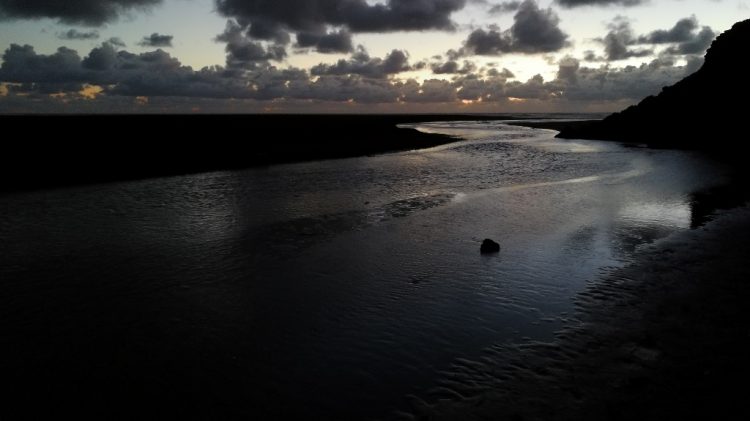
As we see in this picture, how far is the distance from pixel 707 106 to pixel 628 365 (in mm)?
74901

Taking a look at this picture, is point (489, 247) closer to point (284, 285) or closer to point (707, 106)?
point (284, 285)

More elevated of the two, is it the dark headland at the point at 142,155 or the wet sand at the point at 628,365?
the dark headland at the point at 142,155

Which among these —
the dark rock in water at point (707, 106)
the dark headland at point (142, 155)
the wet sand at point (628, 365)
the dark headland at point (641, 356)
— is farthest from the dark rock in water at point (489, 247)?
the dark rock in water at point (707, 106)

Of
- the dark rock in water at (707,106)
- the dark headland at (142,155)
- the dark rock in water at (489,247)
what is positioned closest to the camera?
the dark rock in water at (489,247)

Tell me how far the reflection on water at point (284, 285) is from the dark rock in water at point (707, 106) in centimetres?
4635

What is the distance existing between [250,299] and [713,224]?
1994 centimetres

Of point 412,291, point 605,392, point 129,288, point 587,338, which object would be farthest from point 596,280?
point 129,288

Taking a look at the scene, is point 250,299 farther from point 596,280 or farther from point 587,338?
point 596,280

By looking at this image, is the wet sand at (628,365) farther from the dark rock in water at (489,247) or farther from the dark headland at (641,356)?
the dark rock in water at (489,247)

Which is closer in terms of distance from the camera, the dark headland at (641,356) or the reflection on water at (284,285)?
the dark headland at (641,356)

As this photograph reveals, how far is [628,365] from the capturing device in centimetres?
884

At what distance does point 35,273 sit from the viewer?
1451cm

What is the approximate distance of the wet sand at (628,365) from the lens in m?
7.55

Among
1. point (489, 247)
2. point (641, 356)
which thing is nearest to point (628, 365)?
point (641, 356)
